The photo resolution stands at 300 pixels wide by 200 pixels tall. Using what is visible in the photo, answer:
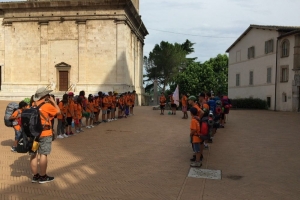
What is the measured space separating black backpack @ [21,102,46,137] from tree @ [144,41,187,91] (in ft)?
195

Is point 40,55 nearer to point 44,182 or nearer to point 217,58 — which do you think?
point 44,182

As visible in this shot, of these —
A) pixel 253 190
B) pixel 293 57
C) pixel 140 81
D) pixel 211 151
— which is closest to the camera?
pixel 253 190

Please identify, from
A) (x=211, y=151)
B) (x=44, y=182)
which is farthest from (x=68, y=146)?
(x=211, y=151)

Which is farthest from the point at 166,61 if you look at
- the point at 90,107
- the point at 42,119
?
the point at 42,119

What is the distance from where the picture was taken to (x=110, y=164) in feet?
24.8

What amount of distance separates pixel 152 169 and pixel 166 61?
58671mm

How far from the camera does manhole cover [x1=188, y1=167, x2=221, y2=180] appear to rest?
669 centimetres

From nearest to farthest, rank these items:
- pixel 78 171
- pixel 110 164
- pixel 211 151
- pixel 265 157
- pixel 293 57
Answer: pixel 78 171 < pixel 110 164 < pixel 265 157 < pixel 211 151 < pixel 293 57

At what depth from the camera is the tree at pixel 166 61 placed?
64.3 metres

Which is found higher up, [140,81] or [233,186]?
[140,81]

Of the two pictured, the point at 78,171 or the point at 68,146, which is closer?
the point at 78,171

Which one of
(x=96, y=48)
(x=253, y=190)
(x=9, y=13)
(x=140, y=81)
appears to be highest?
(x=9, y=13)

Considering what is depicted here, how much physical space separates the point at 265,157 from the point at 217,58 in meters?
57.6

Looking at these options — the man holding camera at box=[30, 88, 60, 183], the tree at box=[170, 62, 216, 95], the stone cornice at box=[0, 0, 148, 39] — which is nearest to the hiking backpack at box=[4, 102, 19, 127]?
the man holding camera at box=[30, 88, 60, 183]
